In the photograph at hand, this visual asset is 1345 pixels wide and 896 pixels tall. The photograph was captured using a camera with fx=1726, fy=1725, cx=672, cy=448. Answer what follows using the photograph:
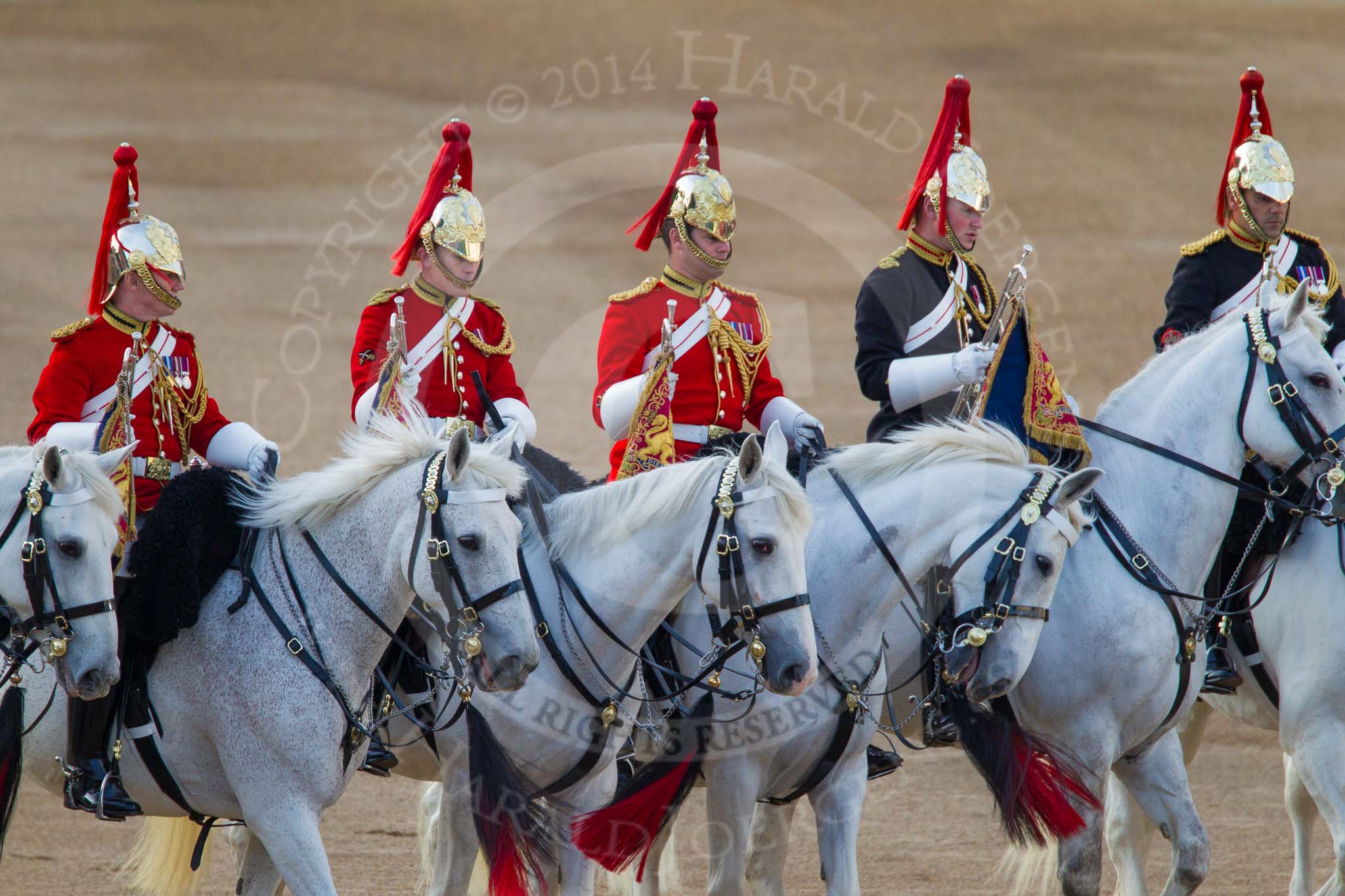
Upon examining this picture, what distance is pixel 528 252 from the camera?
417 inches

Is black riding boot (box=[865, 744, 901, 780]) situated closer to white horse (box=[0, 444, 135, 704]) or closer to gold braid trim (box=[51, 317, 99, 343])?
white horse (box=[0, 444, 135, 704])

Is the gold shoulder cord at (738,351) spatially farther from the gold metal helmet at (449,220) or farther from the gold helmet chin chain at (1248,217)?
the gold helmet chin chain at (1248,217)

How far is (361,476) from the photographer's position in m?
3.59

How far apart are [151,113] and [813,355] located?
4367mm

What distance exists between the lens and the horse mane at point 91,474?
3471 mm

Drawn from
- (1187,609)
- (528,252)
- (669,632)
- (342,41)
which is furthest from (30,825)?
(342,41)

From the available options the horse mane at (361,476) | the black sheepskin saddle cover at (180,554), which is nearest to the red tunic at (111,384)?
the black sheepskin saddle cover at (180,554)

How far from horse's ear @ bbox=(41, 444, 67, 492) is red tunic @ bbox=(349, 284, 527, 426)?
1.05m

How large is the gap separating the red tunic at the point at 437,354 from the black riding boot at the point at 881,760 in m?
1.31

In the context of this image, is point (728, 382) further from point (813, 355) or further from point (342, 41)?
point (342, 41)

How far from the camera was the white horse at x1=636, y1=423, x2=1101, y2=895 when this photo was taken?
154 inches

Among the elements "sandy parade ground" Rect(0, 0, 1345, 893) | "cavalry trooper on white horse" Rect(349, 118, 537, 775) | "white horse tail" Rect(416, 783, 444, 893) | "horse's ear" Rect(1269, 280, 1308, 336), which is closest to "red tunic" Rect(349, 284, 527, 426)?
"cavalry trooper on white horse" Rect(349, 118, 537, 775)

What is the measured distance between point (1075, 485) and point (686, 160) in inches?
58.3

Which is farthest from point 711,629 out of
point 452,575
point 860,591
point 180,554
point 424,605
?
point 180,554
